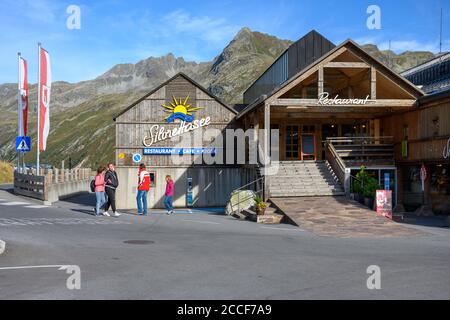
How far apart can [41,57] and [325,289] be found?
2186cm

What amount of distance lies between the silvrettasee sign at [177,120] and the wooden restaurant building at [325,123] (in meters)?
0.38

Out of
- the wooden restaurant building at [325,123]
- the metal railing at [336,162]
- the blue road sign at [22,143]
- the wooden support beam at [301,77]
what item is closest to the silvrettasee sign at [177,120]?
the wooden restaurant building at [325,123]

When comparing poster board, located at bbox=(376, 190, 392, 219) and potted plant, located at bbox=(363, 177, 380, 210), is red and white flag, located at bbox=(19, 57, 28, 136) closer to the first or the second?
potted plant, located at bbox=(363, 177, 380, 210)

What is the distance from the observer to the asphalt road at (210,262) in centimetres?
714

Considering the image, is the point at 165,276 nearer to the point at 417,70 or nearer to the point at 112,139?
the point at 417,70

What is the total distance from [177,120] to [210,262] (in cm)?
1886

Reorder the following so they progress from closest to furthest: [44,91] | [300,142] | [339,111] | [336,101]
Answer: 1. [336,101]
2. [44,91]
3. [339,111]
4. [300,142]

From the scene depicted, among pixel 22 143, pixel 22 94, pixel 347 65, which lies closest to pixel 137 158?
pixel 22 143

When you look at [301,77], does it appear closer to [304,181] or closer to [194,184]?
[304,181]

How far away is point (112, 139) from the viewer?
17288 cm

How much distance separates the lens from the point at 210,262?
948 cm

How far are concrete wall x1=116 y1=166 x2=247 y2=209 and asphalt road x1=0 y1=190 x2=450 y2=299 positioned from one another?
10795 mm

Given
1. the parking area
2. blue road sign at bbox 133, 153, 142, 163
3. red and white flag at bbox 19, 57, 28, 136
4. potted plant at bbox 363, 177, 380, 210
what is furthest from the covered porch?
red and white flag at bbox 19, 57, 28, 136

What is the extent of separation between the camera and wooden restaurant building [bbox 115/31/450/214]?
2212cm
